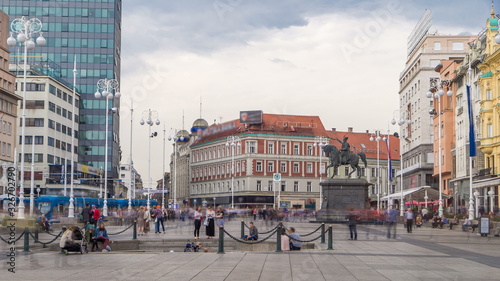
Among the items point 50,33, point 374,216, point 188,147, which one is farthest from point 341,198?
Answer: point 50,33

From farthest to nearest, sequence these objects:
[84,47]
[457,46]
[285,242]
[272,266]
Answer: [84,47] → [457,46] → [285,242] → [272,266]

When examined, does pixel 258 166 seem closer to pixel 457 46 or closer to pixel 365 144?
pixel 365 144

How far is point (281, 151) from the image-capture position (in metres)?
126

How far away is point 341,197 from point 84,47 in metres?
75.7

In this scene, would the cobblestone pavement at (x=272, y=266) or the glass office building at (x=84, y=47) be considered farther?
the glass office building at (x=84, y=47)

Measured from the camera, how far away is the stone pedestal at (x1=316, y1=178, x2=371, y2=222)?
5697 cm

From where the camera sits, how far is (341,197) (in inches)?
2265

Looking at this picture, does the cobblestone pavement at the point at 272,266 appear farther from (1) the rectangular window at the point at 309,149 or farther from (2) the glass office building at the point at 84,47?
(1) the rectangular window at the point at 309,149

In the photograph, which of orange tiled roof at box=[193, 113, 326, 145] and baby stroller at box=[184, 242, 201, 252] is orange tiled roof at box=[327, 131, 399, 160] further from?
baby stroller at box=[184, 242, 201, 252]

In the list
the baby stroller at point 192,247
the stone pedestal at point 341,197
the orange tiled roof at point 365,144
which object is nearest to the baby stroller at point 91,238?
the baby stroller at point 192,247

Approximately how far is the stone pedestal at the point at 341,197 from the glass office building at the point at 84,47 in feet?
226

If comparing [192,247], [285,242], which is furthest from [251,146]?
[285,242]

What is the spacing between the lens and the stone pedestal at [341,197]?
187 feet

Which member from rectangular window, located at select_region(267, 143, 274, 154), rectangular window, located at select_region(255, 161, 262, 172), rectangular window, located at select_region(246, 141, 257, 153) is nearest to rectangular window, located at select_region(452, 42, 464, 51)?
rectangular window, located at select_region(267, 143, 274, 154)
